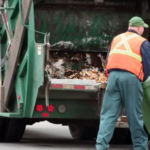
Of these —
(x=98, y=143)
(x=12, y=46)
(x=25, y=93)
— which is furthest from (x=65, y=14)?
(x=98, y=143)

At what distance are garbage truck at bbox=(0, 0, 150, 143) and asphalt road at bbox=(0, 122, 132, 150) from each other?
0.98 feet

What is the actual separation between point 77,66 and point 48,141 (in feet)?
4.26

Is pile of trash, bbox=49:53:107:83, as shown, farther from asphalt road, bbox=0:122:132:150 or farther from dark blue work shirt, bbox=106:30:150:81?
dark blue work shirt, bbox=106:30:150:81

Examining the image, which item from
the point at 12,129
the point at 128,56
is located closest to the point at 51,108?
the point at 12,129

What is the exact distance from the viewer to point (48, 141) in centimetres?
852

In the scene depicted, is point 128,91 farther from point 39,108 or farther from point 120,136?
point 120,136

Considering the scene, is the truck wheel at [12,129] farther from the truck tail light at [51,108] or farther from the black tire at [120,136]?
the black tire at [120,136]

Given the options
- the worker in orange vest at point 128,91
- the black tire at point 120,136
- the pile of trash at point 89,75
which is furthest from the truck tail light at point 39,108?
the black tire at point 120,136

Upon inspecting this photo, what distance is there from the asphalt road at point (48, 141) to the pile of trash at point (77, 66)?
95 centimetres

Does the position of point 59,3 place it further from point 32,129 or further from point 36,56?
point 32,129

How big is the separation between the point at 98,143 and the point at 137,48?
1.01 meters

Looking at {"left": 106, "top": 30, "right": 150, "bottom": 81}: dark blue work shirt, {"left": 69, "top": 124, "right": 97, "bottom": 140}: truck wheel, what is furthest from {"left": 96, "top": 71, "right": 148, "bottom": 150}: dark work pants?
{"left": 69, "top": 124, "right": 97, "bottom": 140}: truck wheel

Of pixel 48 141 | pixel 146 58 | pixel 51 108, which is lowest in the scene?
pixel 48 141

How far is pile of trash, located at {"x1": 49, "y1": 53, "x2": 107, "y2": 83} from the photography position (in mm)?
7641
